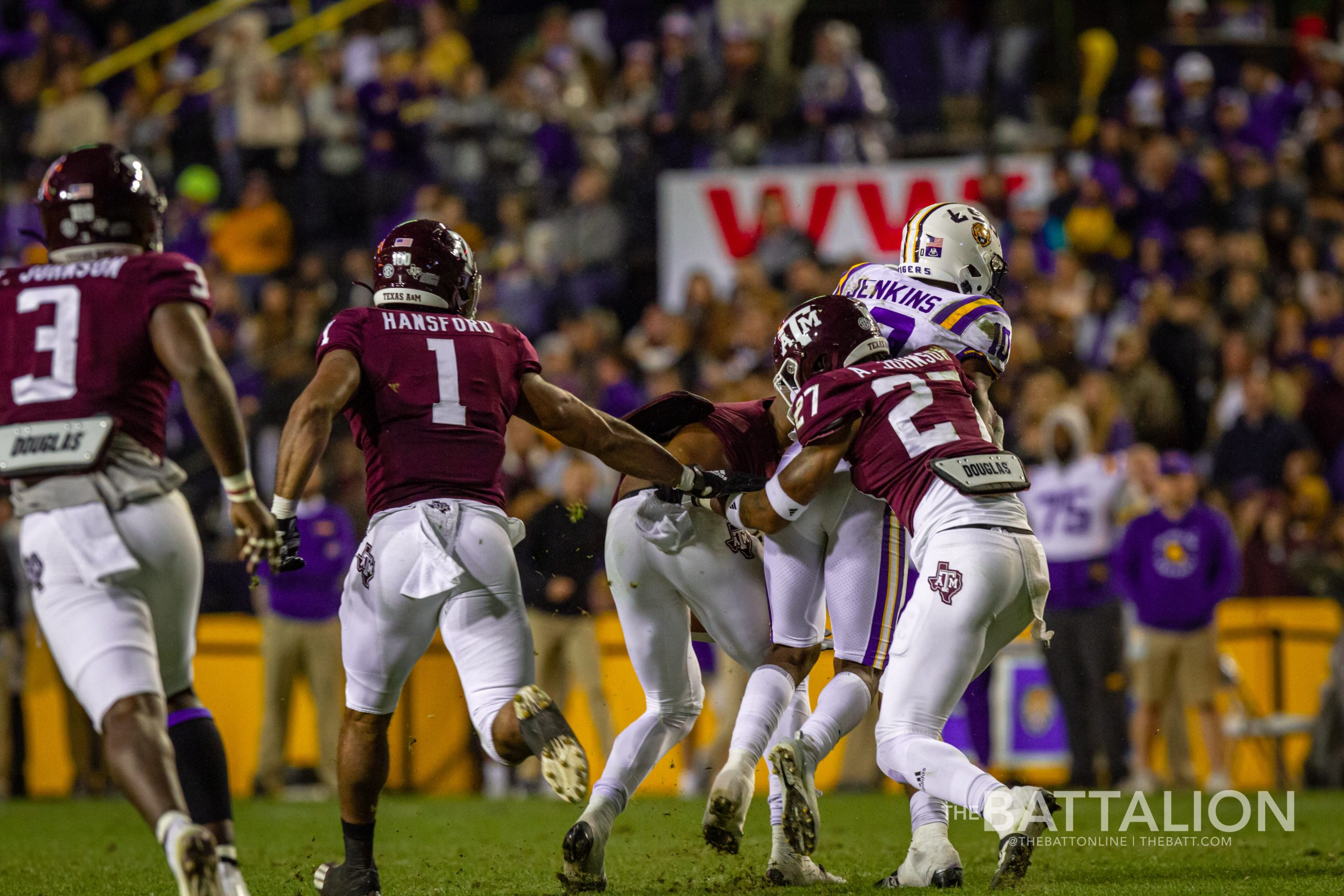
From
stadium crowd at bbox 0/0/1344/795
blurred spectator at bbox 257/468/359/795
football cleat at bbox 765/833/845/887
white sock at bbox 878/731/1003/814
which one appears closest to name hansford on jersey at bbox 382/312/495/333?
white sock at bbox 878/731/1003/814

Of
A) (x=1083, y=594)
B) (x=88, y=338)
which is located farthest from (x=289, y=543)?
(x=1083, y=594)

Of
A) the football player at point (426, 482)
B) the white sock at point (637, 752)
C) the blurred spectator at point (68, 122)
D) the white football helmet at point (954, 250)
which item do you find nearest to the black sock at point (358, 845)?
the football player at point (426, 482)

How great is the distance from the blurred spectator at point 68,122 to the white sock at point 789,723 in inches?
527

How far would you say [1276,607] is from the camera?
1164cm

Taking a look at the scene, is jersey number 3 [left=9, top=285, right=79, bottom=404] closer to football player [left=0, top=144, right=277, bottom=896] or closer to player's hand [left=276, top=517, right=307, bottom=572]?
football player [left=0, top=144, right=277, bottom=896]

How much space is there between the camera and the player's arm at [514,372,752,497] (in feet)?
19.8

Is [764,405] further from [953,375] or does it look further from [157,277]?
[157,277]

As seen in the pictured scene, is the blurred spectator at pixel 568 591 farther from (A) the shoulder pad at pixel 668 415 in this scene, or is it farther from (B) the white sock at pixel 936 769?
(B) the white sock at pixel 936 769

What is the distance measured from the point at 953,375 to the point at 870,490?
535 mm

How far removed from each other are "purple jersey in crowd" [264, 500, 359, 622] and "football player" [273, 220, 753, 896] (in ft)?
18.9

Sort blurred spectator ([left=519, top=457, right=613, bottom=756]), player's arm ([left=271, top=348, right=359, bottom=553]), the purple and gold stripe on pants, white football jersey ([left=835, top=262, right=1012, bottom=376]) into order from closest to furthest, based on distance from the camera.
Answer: player's arm ([left=271, top=348, right=359, bottom=553]) → the purple and gold stripe on pants → white football jersey ([left=835, top=262, right=1012, bottom=376]) → blurred spectator ([left=519, top=457, right=613, bottom=756])

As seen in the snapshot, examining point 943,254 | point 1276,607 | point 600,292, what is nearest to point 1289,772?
point 1276,607

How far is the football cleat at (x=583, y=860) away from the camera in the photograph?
5.83 metres

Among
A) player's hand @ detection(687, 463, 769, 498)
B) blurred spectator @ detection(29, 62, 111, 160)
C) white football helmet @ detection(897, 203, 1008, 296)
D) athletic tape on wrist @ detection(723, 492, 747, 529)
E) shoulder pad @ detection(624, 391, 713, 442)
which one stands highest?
blurred spectator @ detection(29, 62, 111, 160)
